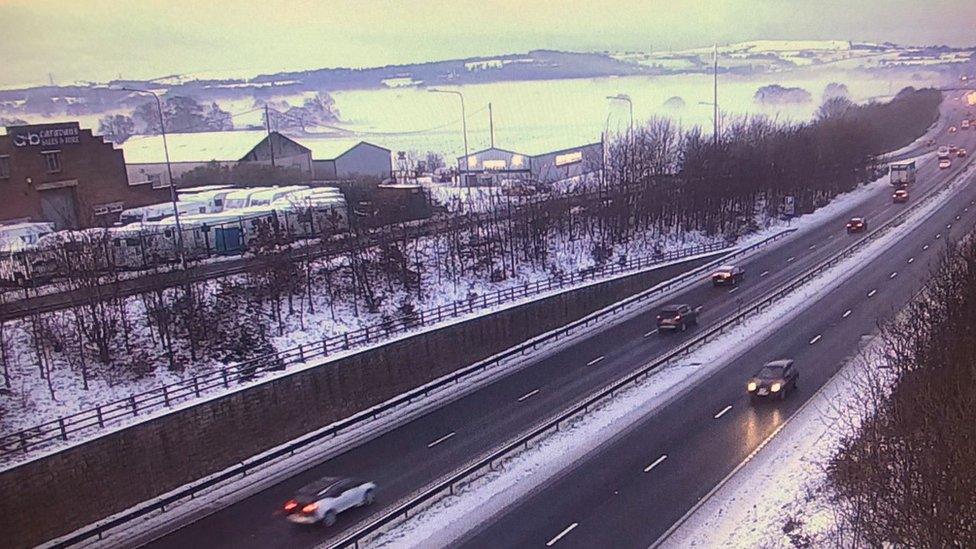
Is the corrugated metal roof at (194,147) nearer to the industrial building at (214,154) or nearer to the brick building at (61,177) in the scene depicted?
the industrial building at (214,154)

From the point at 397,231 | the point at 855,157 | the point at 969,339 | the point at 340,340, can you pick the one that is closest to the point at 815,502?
the point at 969,339

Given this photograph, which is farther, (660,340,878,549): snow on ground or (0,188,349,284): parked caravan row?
(0,188,349,284): parked caravan row

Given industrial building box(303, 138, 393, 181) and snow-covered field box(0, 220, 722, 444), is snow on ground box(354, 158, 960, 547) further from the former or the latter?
industrial building box(303, 138, 393, 181)

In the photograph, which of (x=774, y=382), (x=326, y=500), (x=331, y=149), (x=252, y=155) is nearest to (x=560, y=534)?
(x=326, y=500)

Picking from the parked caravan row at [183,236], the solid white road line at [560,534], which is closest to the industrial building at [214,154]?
the parked caravan row at [183,236]

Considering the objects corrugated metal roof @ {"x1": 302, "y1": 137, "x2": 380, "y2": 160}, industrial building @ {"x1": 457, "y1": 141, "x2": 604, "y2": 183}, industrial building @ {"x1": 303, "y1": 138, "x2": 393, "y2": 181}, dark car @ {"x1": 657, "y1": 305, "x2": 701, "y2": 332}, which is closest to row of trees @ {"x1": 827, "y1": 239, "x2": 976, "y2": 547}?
dark car @ {"x1": 657, "y1": 305, "x2": 701, "y2": 332}
